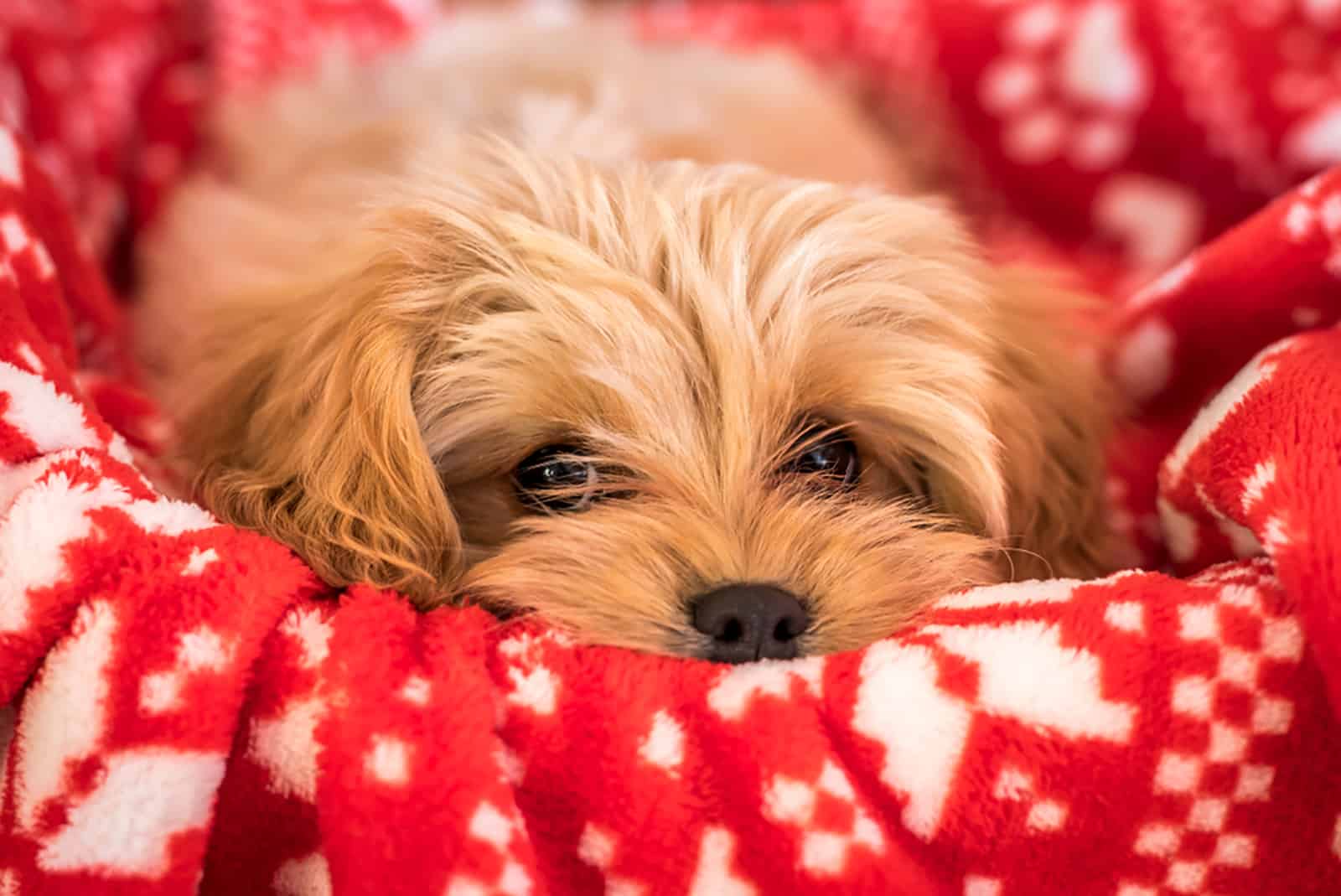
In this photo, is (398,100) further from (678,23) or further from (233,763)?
(233,763)

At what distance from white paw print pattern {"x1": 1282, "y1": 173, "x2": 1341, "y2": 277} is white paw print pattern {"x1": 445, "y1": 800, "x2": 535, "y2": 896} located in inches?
44.8

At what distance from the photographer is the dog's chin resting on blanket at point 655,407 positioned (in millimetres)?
1245

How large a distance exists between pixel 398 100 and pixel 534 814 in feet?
5.26

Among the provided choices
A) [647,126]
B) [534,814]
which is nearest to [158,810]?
[534,814]

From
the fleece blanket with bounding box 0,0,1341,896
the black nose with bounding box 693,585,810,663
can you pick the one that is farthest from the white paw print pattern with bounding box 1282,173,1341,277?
the black nose with bounding box 693,585,810,663

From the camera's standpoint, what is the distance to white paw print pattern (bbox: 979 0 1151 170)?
2430mm

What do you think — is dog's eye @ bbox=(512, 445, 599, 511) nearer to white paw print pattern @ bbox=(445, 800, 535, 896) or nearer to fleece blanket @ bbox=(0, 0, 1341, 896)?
fleece blanket @ bbox=(0, 0, 1341, 896)

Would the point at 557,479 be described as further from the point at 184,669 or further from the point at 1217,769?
the point at 1217,769

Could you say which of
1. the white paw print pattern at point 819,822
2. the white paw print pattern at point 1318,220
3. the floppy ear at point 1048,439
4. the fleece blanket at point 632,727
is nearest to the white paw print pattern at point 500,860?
the fleece blanket at point 632,727

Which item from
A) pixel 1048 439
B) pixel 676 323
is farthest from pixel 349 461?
pixel 1048 439

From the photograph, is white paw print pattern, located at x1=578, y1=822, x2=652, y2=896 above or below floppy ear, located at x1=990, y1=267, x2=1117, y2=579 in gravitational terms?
below

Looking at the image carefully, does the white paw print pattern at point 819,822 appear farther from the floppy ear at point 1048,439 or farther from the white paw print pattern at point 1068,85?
the white paw print pattern at point 1068,85

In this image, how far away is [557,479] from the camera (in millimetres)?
1373

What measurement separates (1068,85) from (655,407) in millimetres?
1597
